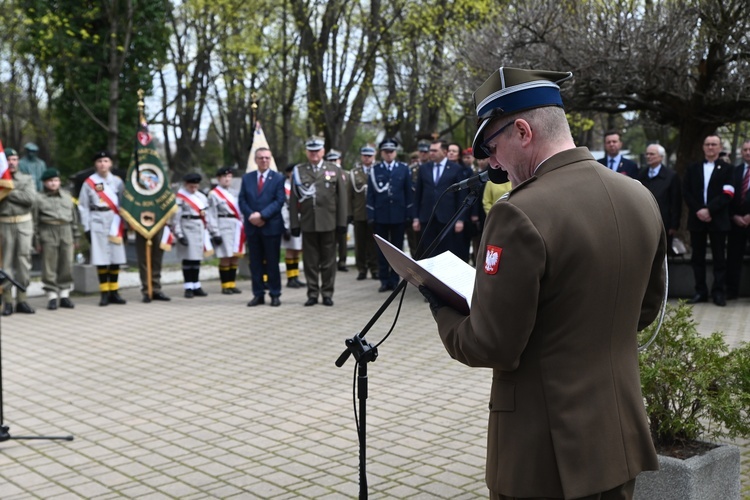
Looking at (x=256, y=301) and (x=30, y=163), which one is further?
(x=30, y=163)

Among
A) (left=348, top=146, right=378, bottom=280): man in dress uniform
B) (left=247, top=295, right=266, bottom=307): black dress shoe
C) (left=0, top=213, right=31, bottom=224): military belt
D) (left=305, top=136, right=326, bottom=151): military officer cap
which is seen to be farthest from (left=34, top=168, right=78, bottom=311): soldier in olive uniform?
(left=348, top=146, right=378, bottom=280): man in dress uniform

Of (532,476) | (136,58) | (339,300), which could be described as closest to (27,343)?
(339,300)

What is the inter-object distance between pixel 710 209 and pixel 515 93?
9.66 metres

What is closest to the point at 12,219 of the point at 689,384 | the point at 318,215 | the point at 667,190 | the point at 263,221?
the point at 263,221

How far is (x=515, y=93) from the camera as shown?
254 cm

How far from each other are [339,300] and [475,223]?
2.32 meters

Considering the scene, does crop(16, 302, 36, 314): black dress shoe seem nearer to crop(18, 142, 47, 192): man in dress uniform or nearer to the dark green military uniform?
the dark green military uniform

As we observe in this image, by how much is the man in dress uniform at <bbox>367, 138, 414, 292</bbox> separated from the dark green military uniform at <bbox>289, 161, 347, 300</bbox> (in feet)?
3.53

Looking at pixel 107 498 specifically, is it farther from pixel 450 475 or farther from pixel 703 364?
pixel 703 364

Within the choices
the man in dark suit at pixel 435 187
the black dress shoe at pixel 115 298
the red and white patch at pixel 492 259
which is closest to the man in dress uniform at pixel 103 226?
the black dress shoe at pixel 115 298

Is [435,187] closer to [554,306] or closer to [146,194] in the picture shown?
[146,194]

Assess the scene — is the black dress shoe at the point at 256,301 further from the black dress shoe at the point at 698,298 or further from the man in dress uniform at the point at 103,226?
the black dress shoe at the point at 698,298

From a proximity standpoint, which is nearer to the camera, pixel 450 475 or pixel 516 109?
pixel 516 109

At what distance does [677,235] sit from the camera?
1348 centimetres
